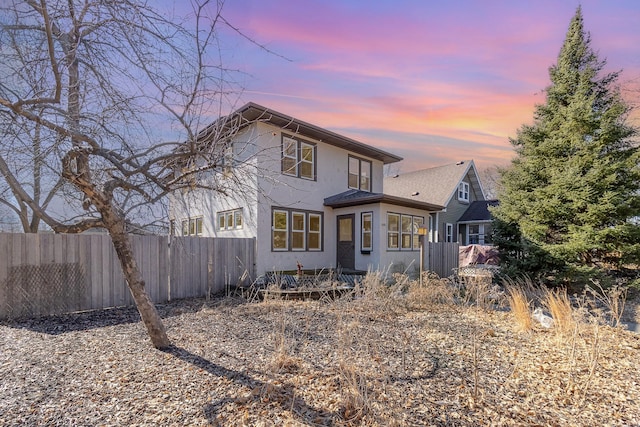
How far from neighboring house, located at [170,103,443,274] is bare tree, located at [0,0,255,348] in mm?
Result: 6404

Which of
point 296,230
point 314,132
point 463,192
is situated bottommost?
point 296,230

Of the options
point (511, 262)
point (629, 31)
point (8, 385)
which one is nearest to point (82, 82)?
point (8, 385)

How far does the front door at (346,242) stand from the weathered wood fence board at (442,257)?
369 centimetres

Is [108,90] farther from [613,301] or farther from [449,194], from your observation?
[449,194]

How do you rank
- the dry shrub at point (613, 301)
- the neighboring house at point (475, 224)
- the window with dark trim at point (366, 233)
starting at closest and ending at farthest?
the dry shrub at point (613, 301), the window with dark trim at point (366, 233), the neighboring house at point (475, 224)

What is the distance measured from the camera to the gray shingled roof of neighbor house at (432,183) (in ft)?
69.2

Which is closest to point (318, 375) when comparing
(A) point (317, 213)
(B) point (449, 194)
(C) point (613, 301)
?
(C) point (613, 301)

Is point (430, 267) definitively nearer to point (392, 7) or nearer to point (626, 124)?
point (626, 124)

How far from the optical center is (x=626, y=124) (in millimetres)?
9766

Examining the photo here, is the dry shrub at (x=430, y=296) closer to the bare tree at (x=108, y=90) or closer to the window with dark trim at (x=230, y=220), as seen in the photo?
the bare tree at (x=108, y=90)

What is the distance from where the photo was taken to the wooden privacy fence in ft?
21.6

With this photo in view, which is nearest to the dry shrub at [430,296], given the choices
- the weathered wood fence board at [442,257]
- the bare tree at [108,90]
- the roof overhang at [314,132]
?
the bare tree at [108,90]

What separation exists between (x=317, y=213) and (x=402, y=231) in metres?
3.49

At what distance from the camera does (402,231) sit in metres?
13.3
